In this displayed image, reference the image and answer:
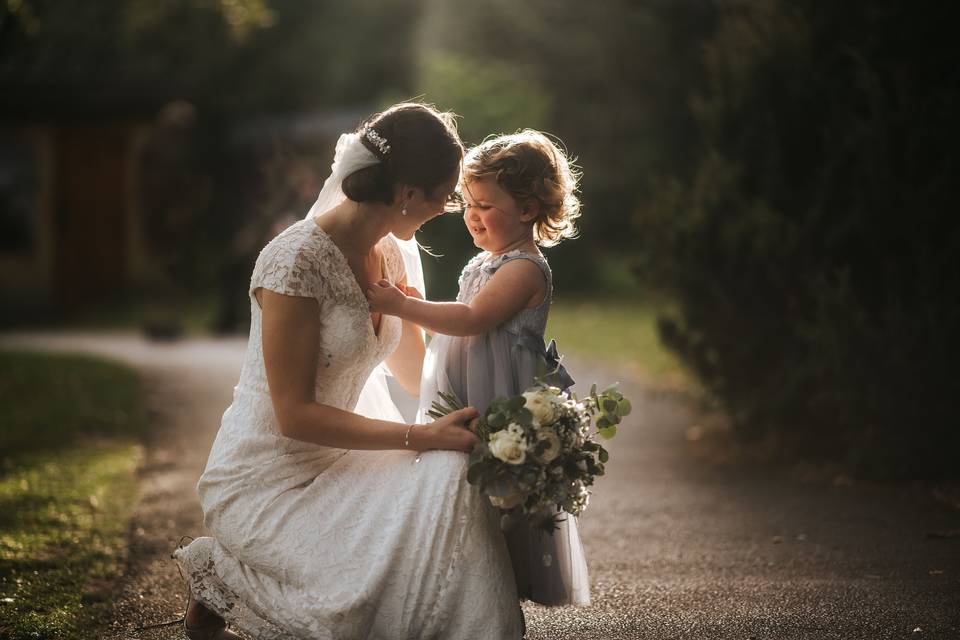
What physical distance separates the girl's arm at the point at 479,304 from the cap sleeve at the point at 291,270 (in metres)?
0.21

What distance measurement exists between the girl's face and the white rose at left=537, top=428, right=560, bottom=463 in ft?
2.86

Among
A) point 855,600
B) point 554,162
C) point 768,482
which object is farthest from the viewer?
point 768,482

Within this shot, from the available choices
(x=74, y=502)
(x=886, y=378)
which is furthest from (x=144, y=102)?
(x=886, y=378)

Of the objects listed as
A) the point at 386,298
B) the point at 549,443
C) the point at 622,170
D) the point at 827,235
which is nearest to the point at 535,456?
the point at 549,443

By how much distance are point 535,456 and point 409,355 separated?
99 centimetres

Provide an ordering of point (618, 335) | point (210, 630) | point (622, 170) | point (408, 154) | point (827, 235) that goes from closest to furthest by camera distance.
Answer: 1. point (408, 154)
2. point (210, 630)
3. point (827, 235)
4. point (618, 335)
5. point (622, 170)

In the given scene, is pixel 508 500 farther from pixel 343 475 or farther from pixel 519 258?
pixel 519 258

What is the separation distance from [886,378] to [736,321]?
1232mm

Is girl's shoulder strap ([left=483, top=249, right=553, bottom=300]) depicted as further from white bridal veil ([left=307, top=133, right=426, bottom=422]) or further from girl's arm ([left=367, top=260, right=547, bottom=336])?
white bridal veil ([left=307, top=133, right=426, bottom=422])

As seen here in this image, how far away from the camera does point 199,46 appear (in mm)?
25500

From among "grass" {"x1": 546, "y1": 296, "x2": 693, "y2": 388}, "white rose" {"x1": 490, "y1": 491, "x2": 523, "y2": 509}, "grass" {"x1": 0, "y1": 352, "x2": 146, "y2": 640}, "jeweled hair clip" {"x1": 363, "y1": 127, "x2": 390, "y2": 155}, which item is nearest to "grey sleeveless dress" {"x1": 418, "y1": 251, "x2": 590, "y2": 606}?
"white rose" {"x1": 490, "y1": 491, "x2": 523, "y2": 509}

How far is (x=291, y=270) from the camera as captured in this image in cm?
348

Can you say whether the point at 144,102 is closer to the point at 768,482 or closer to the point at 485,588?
the point at 768,482

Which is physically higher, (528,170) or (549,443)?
(528,170)
